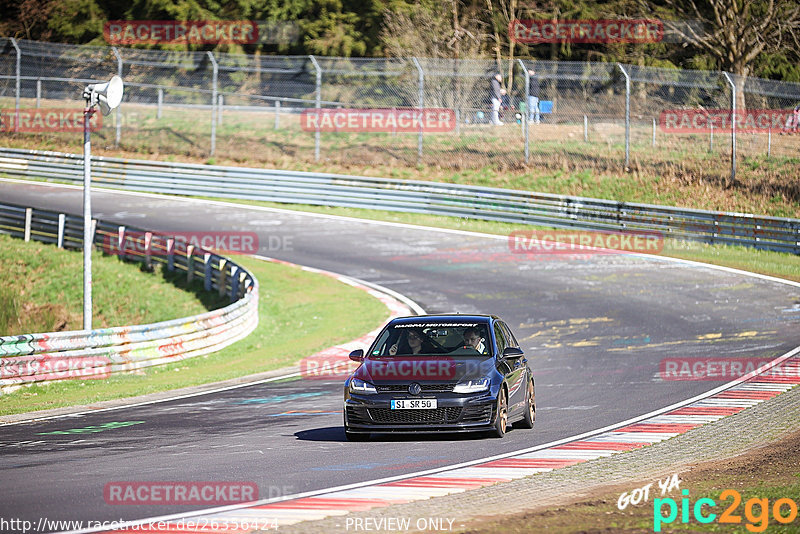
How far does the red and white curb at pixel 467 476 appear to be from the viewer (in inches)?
292

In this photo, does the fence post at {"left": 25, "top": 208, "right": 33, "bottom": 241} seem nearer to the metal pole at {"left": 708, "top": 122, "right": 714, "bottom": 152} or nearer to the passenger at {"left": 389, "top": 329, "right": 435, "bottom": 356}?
the metal pole at {"left": 708, "top": 122, "right": 714, "bottom": 152}

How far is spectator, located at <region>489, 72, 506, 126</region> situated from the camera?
36312mm

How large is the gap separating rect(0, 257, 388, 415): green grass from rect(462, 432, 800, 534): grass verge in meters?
9.66

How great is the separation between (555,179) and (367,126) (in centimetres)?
865

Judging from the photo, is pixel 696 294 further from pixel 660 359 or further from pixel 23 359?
pixel 23 359

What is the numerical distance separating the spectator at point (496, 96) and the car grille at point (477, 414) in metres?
26.3

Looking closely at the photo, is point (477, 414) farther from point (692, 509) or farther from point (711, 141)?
point (711, 141)

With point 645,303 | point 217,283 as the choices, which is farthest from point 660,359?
point 217,283

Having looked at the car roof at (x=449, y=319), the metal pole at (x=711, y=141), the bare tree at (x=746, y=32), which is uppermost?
the bare tree at (x=746, y=32)

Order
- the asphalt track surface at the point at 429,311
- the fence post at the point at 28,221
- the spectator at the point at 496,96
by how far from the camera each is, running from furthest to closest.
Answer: the spectator at the point at 496,96, the fence post at the point at 28,221, the asphalt track surface at the point at 429,311

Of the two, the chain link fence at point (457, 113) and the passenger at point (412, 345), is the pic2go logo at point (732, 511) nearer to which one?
the passenger at point (412, 345)

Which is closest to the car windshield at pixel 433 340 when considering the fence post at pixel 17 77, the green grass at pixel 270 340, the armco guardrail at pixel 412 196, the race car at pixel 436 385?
the race car at pixel 436 385

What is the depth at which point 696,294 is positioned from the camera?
23922 mm

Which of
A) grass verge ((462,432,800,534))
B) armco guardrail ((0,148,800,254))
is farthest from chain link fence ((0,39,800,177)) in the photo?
grass verge ((462,432,800,534))
